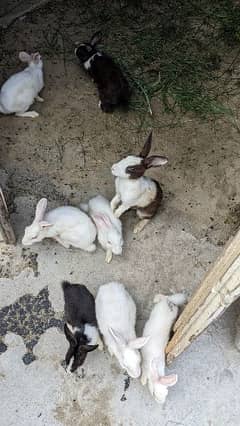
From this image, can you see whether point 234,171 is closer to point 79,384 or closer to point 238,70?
point 238,70

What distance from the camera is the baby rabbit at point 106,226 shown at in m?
3.23

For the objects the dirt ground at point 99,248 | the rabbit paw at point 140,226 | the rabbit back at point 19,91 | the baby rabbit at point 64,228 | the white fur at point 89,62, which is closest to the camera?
the dirt ground at point 99,248

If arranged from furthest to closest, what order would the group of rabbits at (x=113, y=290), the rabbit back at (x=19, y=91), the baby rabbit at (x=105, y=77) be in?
the baby rabbit at (x=105, y=77)
the rabbit back at (x=19, y=91)
the group of rabbits at (x=113, y=290)

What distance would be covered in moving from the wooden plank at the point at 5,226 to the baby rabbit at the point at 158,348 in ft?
2.53

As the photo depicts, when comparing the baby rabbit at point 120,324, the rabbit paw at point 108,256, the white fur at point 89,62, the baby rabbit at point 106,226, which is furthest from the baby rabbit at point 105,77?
the baby rabbit at point 120,324

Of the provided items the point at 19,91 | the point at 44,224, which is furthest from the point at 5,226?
the point at 19,91

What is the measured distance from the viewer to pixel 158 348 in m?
2.95

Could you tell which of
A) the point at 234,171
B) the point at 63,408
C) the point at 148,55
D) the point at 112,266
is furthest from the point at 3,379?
the point at 148,55

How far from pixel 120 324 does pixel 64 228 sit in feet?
1.76

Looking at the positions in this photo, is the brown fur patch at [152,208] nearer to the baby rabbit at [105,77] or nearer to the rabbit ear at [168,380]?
the baby rabbit at [105,77]

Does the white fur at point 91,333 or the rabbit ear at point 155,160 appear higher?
the rabbit ear at point 155,160

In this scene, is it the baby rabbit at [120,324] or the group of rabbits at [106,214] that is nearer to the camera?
the baby rabbit at [120,324]

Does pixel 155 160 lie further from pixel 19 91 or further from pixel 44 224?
pixel 19 91

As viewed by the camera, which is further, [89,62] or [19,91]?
[89,62]
